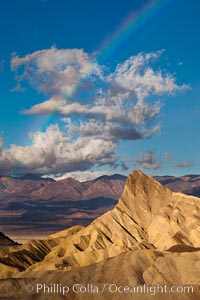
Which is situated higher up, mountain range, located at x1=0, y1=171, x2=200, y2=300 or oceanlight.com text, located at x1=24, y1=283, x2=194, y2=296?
mountain range, located at x1=0, y1=171, x2=200, y2=300

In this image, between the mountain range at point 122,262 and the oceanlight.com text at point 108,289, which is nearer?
the oceanlight.com text at point 108,289

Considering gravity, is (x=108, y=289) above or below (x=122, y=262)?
below

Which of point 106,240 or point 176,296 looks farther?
point 106,240

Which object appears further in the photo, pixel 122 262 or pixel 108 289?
pixel 122 262

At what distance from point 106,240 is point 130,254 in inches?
2203

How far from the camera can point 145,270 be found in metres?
127

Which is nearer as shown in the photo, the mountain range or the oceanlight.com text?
the oceanlight.com text

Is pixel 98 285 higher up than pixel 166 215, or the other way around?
pixel 166 215

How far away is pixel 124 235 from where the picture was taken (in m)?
193

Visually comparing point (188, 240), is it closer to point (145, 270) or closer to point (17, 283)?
point (145, 270)

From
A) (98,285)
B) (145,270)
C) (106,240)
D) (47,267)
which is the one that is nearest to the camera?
(98,285)

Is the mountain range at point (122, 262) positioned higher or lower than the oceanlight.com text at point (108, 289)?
higher

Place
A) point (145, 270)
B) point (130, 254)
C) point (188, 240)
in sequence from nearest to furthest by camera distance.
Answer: point (145, 270), point (130, 254), point (188, 240)

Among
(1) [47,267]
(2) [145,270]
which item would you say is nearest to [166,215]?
(1) [47,267]
